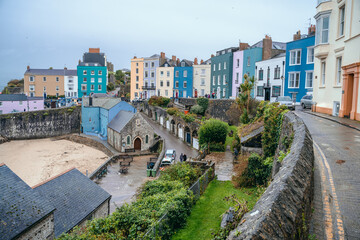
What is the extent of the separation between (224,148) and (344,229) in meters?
23.5

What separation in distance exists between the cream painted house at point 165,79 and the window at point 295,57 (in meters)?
34.6

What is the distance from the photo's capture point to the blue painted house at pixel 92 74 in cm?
7344

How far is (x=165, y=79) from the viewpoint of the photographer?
6631cm

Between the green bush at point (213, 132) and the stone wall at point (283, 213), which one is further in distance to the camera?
the green bush at point (213, 132)

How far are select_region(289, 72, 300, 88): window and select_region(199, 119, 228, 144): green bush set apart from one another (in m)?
11.3

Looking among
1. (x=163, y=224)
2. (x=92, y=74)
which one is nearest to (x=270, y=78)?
(x=163, y=224)

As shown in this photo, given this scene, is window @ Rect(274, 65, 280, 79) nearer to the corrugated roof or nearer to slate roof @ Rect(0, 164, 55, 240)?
the corrugated roof

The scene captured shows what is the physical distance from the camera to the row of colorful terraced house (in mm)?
15945

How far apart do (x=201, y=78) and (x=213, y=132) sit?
34340 millimetres

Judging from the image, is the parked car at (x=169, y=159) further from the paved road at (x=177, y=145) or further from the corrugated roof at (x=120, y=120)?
the corrugated roof at (x=120, y=120)

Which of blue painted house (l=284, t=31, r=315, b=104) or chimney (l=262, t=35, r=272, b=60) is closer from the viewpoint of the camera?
blue painted house (l=284, t=31, r=315, b=104)

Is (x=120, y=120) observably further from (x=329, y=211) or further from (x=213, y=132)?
(x=329, y=211)

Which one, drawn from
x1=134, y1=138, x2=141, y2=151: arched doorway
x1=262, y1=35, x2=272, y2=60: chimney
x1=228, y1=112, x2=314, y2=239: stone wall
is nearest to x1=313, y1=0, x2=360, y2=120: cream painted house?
x1=228, y1=112, x2=314, y2=239: stone wall

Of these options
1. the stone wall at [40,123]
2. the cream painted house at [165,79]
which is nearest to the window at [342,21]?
the stone wall at [40,123]
